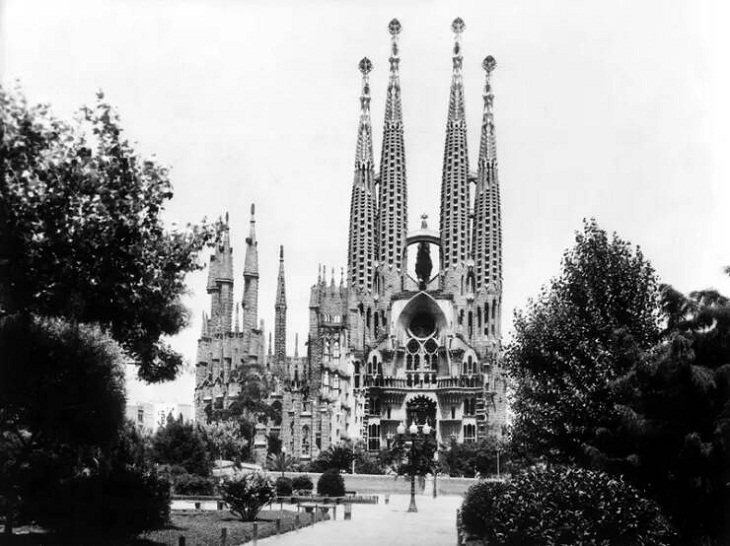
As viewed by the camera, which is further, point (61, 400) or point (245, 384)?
point (245, 384)

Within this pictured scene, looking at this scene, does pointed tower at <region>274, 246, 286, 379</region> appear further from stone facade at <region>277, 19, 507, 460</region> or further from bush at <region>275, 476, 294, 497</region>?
bush at <region>275, 476, 294, 497</region>

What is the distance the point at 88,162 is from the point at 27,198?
1497 mm

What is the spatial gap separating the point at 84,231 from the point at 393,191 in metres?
79.6

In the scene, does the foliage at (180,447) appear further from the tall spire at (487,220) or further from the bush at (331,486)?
the tall spire at (487,220)

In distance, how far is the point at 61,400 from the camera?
20.8 meters

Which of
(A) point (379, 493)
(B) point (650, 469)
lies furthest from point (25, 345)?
Answer: (A) point (379, 493)

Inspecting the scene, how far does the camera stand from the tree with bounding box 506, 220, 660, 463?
1085 inches

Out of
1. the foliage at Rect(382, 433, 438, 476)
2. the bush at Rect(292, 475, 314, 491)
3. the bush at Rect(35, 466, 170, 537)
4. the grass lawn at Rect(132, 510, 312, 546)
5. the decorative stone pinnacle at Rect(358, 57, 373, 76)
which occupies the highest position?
the decorative stone pinnacle at Rect(358, 57, 373, 76)

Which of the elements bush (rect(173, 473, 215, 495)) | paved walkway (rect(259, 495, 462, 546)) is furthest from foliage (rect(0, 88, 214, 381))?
bush (rect(173, 473, 215, 495))

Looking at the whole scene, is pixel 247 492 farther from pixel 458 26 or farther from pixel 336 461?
pixel 458 26

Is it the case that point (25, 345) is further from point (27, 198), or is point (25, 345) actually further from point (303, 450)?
point (303, 450)

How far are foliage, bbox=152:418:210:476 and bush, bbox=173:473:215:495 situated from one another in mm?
2600

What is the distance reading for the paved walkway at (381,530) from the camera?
24031 millimetres

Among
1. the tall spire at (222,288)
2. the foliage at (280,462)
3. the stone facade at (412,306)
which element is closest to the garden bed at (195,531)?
the foliage at (280,462)
